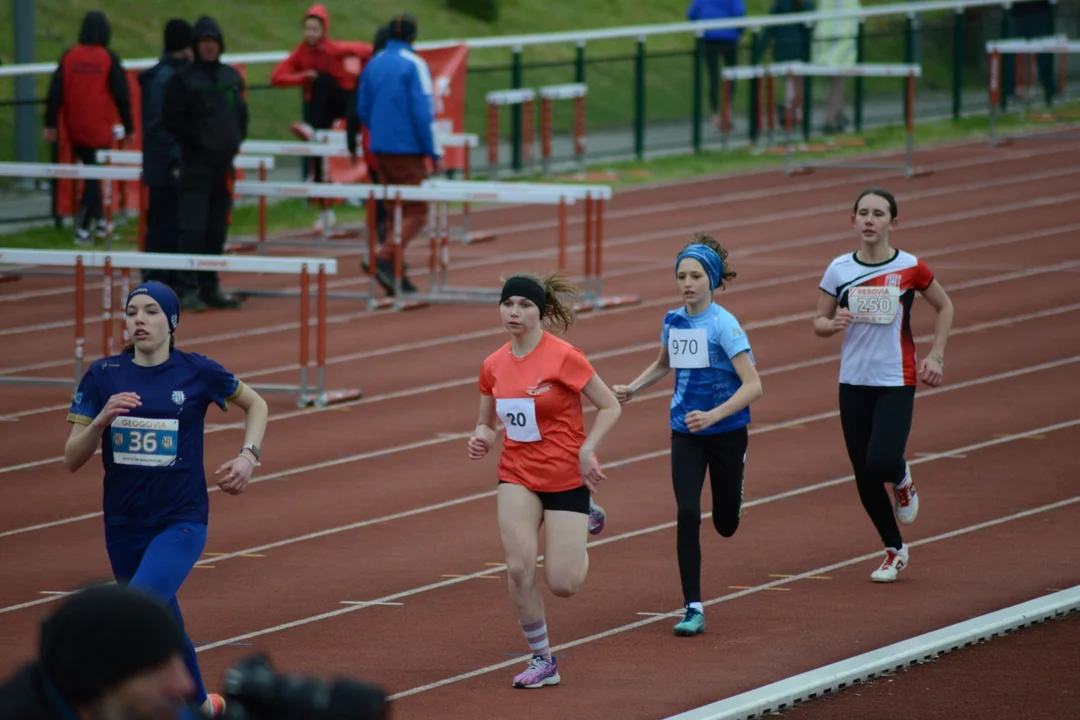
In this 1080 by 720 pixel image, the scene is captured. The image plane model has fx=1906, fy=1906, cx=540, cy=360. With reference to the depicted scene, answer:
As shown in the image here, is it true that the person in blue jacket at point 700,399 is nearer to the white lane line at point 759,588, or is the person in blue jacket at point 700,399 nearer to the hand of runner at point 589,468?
the white lane line at point 759,588

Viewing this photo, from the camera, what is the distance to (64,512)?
11.3 meters

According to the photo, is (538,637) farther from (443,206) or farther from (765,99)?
(765,99)

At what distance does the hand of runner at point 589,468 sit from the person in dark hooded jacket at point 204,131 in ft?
30.5

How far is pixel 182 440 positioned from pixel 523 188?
10.3 meters

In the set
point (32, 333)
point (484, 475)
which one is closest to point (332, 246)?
point (32, 333)

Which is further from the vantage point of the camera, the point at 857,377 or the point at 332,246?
A: the point at 332,246

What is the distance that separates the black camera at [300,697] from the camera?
9.02ft

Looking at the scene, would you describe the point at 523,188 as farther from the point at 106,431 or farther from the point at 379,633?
the point at 106,431

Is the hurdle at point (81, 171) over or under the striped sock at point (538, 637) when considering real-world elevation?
over

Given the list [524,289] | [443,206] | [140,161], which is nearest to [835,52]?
[443,206]

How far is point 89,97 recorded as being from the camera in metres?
20.1

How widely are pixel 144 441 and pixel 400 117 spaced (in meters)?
10.8

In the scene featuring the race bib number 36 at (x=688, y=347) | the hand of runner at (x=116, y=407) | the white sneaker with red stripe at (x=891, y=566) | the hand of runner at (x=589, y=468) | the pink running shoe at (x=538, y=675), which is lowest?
the pink running shoe at (x=538, y=675)

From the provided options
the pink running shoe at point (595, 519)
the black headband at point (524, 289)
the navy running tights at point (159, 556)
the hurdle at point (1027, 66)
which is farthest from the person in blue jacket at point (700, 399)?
the hurdle at point (1027, 66)
